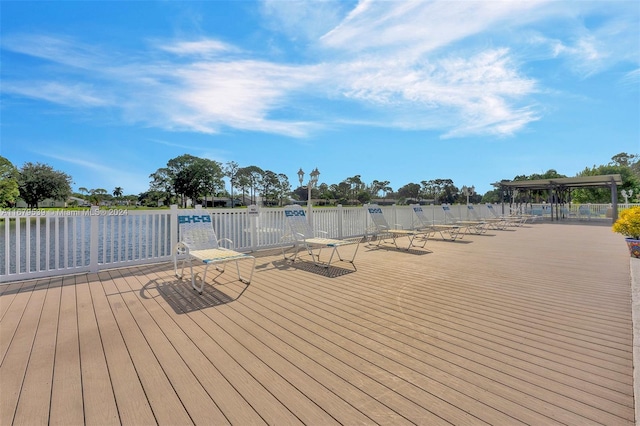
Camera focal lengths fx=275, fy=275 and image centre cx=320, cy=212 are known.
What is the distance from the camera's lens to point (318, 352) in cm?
204

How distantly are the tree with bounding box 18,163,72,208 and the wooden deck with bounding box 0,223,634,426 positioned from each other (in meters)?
59.3

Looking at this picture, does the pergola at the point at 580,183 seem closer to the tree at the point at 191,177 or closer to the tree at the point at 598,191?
the tree at the point at 598,191

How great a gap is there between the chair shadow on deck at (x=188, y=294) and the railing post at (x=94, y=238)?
1201 millimetres

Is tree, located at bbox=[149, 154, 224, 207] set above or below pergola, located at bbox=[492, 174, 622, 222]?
above

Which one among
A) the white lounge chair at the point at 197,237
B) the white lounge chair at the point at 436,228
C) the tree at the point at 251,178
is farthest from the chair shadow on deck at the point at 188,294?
the tree at the point at 251,178

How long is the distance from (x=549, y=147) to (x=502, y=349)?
31.8 meters

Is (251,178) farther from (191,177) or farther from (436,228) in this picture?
(436,228)

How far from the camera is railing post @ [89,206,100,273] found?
4391 mm

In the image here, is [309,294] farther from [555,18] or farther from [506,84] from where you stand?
[506,84]

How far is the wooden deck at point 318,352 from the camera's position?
1451 mm

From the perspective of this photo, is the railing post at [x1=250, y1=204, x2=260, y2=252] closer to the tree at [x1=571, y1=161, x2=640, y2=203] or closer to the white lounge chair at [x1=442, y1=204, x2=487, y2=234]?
the white lounge chair at [x1=442, y1=204, x2=487, y2=234]

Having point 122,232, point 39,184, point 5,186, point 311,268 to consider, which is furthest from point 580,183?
point 39,184

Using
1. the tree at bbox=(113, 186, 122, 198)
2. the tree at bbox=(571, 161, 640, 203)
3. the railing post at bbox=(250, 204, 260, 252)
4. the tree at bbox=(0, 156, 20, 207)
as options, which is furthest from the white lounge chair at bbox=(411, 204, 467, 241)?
the tree at bbox=(113, 186, 122, 198)

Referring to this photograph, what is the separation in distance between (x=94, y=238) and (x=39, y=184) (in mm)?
59038
